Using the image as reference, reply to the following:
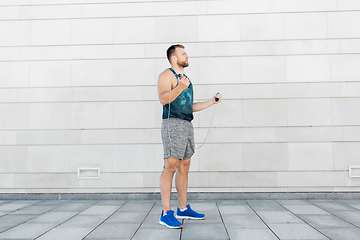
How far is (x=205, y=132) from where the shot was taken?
374 cm

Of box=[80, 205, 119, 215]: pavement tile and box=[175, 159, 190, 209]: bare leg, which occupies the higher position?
box=[175, 159, 190, 209]: bare leg

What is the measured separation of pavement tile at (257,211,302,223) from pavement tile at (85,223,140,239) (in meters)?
1.43

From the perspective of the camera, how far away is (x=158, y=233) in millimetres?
2295

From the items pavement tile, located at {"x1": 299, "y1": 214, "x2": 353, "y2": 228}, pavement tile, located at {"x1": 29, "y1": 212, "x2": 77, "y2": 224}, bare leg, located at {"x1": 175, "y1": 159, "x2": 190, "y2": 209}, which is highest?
bare leg, located at {"x1": 175, "y1": 159, "x2": 190, "y2": 209}

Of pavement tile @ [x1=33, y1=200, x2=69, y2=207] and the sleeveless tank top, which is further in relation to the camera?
pavement tile @ [x1=33, y1=200, x2=69, y2=207]

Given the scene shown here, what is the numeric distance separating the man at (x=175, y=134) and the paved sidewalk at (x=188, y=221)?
0.53 feet

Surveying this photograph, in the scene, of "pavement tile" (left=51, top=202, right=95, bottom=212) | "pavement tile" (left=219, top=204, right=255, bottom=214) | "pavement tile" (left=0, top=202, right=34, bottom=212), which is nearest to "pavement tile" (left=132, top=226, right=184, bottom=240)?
"pavement tile" (left=219, top=204, right=255, bottom=214)

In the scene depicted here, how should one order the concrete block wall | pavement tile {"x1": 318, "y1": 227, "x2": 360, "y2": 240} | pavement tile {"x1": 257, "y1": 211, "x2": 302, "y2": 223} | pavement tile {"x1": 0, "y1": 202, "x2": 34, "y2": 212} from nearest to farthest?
pavement tile {"x1": 318, "y1": 227, "x2": 360, "y2": 240}, pavement tile {"x1": 257, "y1": 211, "x2": 302, "y2": 223}, pavement tile {"x1": 0, "y1": 202, "x2": 34, "y2": 212}, the concrete block wall

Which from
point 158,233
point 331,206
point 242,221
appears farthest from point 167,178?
point 331,206

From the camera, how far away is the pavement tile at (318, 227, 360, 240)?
7.07 feet

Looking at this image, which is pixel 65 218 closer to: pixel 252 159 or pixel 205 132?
pixel 205 132

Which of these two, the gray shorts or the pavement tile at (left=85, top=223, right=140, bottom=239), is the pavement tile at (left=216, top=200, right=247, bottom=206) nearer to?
the gray shorts

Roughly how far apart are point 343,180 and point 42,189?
179 inches

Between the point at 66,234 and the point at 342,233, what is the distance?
2558 millimetres
